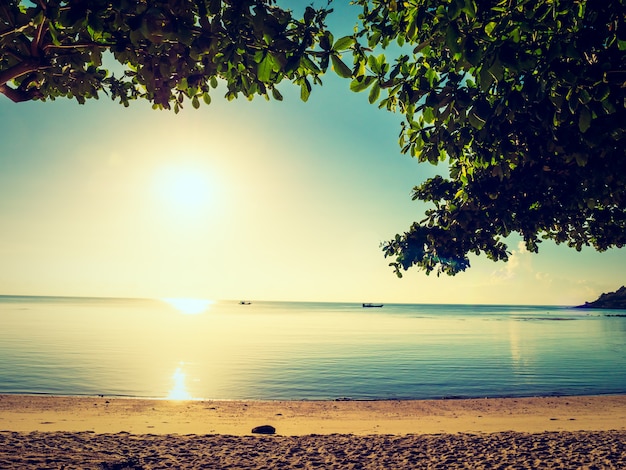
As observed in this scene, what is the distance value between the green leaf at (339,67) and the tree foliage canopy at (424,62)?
0.03ft

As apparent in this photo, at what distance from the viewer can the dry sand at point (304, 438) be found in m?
9.20

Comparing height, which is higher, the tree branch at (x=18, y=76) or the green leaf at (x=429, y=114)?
the tree branch at (x=18, y=76)

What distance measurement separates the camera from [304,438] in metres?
11.6

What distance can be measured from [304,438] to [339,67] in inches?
388

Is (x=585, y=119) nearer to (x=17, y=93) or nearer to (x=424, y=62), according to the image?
(x=424, y=62)

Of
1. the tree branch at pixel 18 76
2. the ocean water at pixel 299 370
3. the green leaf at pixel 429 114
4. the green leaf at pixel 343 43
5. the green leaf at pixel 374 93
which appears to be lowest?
the ocean water at pixel 299 370

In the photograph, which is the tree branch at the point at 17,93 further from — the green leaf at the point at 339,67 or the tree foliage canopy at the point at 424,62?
the green leaf at the point at 339,67

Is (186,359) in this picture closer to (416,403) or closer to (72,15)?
(416,403)

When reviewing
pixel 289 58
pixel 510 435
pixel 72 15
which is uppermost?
pixel 72 15

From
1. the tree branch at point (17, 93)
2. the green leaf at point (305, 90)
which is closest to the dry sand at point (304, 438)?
the tree branch at point (17, 93)

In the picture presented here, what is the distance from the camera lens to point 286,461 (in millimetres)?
9367

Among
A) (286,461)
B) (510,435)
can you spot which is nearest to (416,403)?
(510,435)

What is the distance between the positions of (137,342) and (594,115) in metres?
52.2

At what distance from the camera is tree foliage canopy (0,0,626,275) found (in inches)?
163
